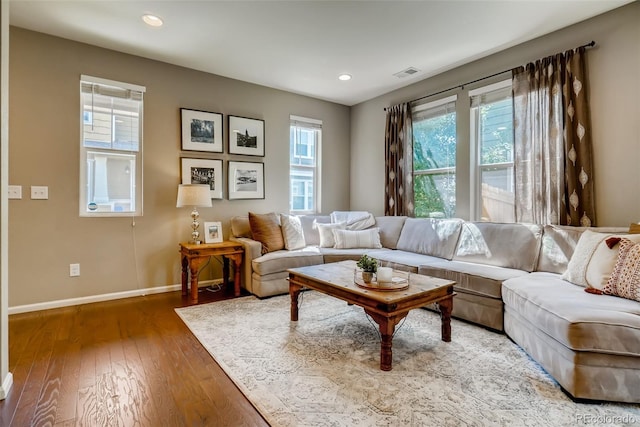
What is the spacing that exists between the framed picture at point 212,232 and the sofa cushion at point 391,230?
2109 millimetres

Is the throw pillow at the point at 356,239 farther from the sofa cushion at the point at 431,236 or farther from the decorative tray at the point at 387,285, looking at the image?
the decorative tray at the point at 387,285

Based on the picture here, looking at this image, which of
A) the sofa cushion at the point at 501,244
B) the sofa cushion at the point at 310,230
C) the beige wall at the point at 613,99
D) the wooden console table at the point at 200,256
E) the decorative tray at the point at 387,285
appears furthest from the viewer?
the sofa cushion at the point at 310,230

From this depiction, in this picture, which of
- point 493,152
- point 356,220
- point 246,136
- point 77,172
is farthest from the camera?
point 356,220

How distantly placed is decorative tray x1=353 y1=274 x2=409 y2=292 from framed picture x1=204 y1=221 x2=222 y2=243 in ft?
6.96

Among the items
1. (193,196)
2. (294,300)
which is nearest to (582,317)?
(294,300)

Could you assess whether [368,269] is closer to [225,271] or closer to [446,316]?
[446,316]

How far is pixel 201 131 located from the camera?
4.00 metres

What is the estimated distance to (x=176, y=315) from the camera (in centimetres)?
302

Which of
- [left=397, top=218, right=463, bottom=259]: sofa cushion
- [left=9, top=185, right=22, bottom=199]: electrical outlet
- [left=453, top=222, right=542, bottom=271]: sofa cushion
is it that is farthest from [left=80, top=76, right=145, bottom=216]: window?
[left=453, top=222, right=542, bottom=271]: sofa cushion

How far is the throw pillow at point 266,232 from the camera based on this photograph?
3863 mm

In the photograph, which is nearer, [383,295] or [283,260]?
[383,295]

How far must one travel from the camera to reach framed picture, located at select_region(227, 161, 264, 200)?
14.0 feet

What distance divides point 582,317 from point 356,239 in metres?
2.62

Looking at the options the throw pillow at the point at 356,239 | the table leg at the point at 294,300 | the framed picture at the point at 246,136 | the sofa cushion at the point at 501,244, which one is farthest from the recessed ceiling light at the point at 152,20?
the sofa cushion at the point at 501,244
